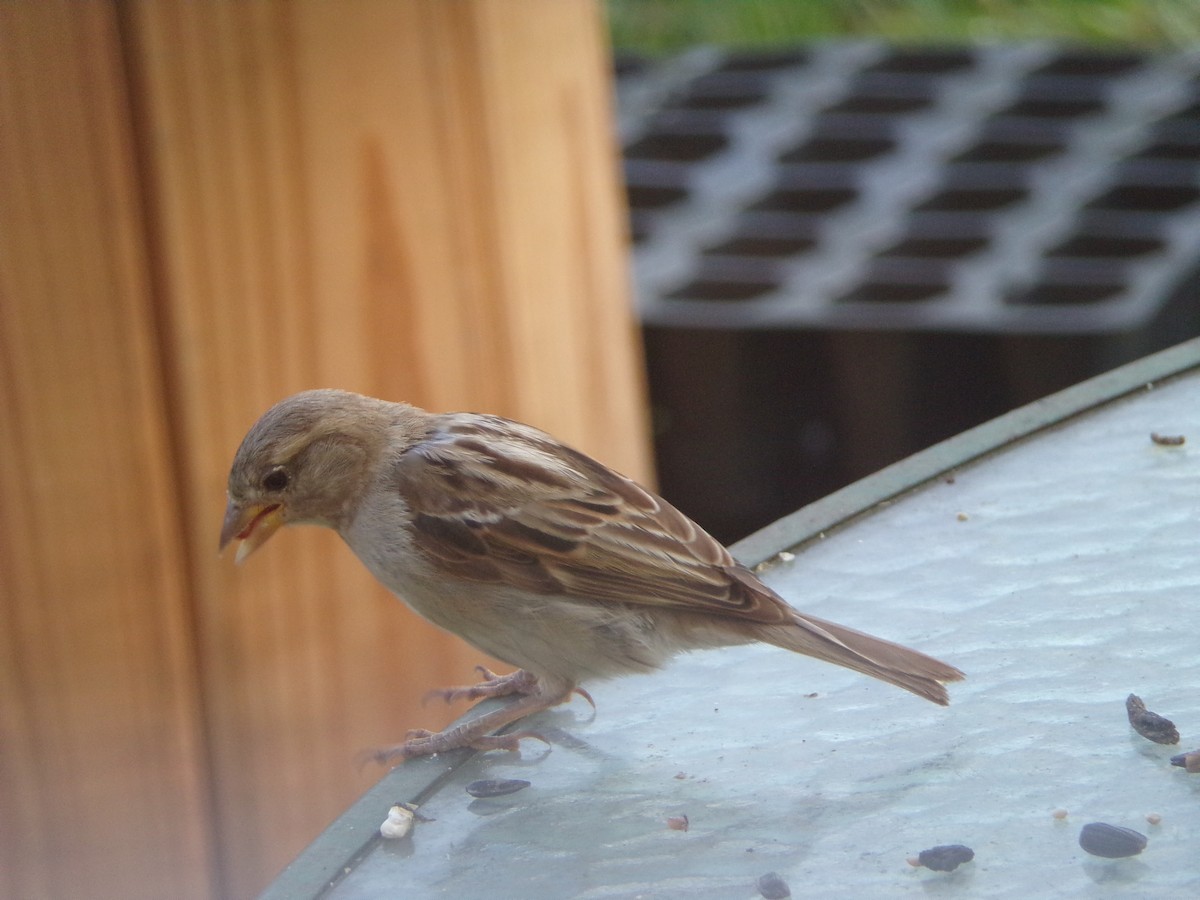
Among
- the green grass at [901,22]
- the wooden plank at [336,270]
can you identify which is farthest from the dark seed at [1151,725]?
the green grass at [901,22]

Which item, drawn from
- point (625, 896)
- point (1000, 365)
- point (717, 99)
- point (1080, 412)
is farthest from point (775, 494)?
point (625, 896)

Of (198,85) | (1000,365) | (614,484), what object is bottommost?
(1000,365)

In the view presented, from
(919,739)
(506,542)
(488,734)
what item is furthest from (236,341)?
(919,739)

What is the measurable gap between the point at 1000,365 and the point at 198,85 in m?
2.71

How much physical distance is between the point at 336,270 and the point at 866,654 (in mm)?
1323

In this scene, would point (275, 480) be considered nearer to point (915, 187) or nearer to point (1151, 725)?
point (1151, 725)

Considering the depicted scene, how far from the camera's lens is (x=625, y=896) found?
1918 mm

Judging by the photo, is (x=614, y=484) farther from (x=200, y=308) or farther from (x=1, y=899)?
(x=1, y=899)

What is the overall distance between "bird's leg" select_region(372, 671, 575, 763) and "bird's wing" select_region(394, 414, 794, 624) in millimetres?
153

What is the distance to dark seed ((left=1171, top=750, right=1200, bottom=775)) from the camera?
2.01m

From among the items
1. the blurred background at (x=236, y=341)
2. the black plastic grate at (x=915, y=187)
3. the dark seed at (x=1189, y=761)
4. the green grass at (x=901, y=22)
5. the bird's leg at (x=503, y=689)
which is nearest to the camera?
the dark seed at (x=1189, y=761)

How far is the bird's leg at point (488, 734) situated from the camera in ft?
7.63

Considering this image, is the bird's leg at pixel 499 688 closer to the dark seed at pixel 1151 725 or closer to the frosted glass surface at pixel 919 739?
the frosted glass surface at pixel 919 739

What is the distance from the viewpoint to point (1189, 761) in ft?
6.60
